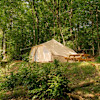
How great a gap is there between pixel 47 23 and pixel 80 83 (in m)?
20.5

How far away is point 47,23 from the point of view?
78.0 ft

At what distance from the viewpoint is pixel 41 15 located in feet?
75.7

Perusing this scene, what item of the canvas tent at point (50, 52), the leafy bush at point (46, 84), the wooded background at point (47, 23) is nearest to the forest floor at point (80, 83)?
the leafy bush at point (46, 84)

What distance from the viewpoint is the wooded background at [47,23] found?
1504 centimetres

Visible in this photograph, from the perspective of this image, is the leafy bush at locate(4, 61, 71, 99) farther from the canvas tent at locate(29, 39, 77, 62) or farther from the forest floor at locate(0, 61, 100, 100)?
the canvas tent at locate(29, 39, 77, 62)

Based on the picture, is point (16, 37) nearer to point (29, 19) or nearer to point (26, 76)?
point (29, 19)

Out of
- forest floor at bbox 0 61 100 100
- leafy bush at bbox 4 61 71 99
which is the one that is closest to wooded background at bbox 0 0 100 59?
forest floor at bbox 0 61 100 100

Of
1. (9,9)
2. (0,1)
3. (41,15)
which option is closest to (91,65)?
(9,9)

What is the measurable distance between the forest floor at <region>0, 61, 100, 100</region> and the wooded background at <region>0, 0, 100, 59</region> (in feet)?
23.4

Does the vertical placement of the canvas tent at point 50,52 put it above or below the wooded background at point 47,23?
below

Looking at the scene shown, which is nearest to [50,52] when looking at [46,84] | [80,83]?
[80,83]

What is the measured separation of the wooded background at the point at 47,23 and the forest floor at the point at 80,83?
7.15 metres

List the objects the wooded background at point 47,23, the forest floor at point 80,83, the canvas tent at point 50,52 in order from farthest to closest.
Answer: the wooded background at point 47,23 → the canvas tent at point 50,52 → the forest floor at point 80,83

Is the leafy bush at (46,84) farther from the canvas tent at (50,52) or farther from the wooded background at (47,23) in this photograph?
the wooded background at (47,23)
